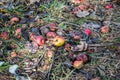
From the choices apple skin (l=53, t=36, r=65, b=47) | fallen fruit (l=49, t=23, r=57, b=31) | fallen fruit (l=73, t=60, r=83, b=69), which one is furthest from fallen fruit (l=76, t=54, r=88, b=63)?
fallen fruit (l=49, t=23, r=57, b=31)

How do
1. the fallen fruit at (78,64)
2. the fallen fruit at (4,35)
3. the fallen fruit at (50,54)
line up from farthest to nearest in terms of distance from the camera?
the fallen fruit at (4,35)
the fallen fruit at (50,54)
the fallen fruit at (78,64)

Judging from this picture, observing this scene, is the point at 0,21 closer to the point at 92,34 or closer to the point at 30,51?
the point at 30,51

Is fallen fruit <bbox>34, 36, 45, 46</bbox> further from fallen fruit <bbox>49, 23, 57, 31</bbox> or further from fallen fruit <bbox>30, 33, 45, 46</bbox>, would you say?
fallen fruit <bbox>49, 23, 57, 31</bbox>

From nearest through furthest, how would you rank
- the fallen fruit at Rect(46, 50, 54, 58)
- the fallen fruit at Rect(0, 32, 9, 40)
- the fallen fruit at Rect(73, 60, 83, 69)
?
the fallen fruit at Rect(73, 60, 83, 69)
the fallen fruit at Rect(46, 50, 54, 58)
the fallen fruit at Rect(0, 32, 9, 40)

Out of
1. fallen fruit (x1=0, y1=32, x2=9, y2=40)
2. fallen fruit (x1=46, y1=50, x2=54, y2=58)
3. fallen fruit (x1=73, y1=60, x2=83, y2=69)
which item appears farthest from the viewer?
fallen fruit (x1=0, y1=32, x2=9, y2=40)

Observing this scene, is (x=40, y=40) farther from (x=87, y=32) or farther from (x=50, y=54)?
(x=87, y=32)

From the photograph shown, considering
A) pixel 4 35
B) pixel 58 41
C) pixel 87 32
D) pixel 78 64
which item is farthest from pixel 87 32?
pixel 4 35

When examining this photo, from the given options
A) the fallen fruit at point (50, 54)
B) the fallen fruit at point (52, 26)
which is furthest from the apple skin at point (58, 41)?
the fallen fruit at point (52, 26)

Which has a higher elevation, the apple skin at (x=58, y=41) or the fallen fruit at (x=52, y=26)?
the fallen fruit at (x=52, y=26)

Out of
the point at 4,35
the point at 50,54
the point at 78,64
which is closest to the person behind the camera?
the point at 78,64

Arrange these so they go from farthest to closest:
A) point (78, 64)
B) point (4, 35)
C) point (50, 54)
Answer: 1. point (4, 35)
2. point (50, 54)
3. point (78, 64)

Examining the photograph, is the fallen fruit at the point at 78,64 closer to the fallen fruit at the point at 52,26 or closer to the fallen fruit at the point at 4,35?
the fallen fruit at the point at 52,26

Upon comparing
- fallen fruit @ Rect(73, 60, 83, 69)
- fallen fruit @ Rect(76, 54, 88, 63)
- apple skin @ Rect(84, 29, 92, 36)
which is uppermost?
apple skin @ Rect(84, 29, 92, 36)
